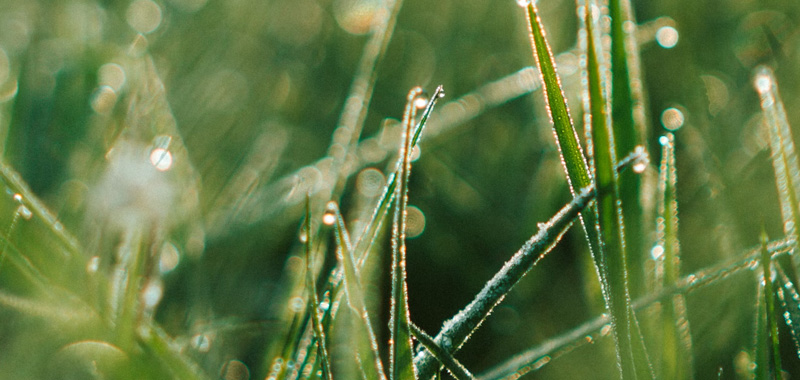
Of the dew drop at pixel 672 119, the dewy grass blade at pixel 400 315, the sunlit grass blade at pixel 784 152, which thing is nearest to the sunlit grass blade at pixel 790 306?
the sunlit grass blade at pixel 784 152

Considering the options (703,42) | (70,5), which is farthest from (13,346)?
(703,42)

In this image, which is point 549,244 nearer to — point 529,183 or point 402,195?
point 402,195

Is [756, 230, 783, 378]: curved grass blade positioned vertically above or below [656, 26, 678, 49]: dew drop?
below

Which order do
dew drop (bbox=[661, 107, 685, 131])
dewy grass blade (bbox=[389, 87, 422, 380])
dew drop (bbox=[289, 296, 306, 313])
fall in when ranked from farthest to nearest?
dew drop (bbox=[661, 107, 685, 131]), dew drop (bbox=[289, 296, 306, 313]), dewy grass blade (bbox=[389, 87, 422, 380])

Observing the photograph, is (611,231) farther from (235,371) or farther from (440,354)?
(235,371)

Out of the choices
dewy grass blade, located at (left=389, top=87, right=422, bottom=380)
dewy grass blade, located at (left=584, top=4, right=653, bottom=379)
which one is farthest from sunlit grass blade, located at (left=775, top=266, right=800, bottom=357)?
dewy grass blade, located at (left=389, top=87, right=422, bottom=380)

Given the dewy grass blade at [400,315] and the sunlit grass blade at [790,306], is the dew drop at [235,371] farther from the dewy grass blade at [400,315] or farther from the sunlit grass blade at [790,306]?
the sunlit grass blade at [790,306]

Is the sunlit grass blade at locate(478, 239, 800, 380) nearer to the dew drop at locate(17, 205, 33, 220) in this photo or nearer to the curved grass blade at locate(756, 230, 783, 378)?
the curved grass blade at locate(756, 230, 783, 378)
